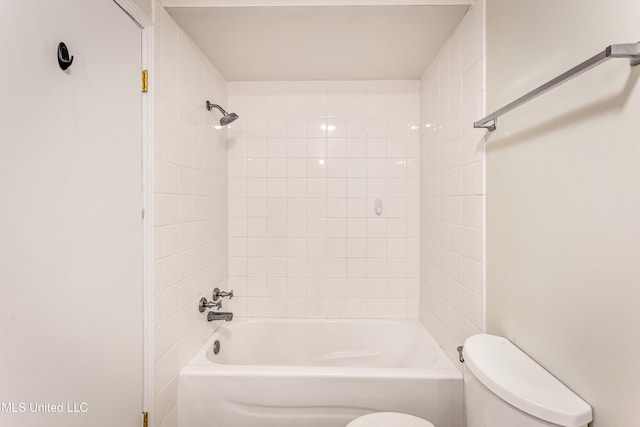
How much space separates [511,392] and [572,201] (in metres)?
0.52

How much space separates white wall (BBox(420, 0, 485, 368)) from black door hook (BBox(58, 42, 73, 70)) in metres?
1.45

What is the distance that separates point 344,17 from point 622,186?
128 cm

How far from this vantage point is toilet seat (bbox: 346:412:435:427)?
1.16m

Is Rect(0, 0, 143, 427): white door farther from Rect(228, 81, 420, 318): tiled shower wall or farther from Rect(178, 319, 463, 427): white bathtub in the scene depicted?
Rect(228, 81, 420, 318): tiled shower wall

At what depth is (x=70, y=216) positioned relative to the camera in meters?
0.85

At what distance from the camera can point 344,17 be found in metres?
1.42

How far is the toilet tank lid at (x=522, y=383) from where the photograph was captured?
2.32 feet

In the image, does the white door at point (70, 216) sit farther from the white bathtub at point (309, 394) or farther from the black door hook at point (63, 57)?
the white bathtub at point (309, 394)

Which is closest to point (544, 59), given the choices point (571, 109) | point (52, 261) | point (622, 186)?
point (571, 109)

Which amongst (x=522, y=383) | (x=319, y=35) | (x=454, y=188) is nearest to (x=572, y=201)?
(x=522, y=383)

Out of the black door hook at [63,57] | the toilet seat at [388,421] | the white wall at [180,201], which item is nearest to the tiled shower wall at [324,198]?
the white wall at [180,201]

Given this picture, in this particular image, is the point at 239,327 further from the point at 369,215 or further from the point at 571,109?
the point at 571,109

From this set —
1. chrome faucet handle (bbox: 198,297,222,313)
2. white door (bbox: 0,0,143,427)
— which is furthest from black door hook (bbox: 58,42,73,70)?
chrome faucet handle (bbox: 198,297,222,313)

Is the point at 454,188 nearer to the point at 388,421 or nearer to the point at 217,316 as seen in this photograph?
the point at 388,421
